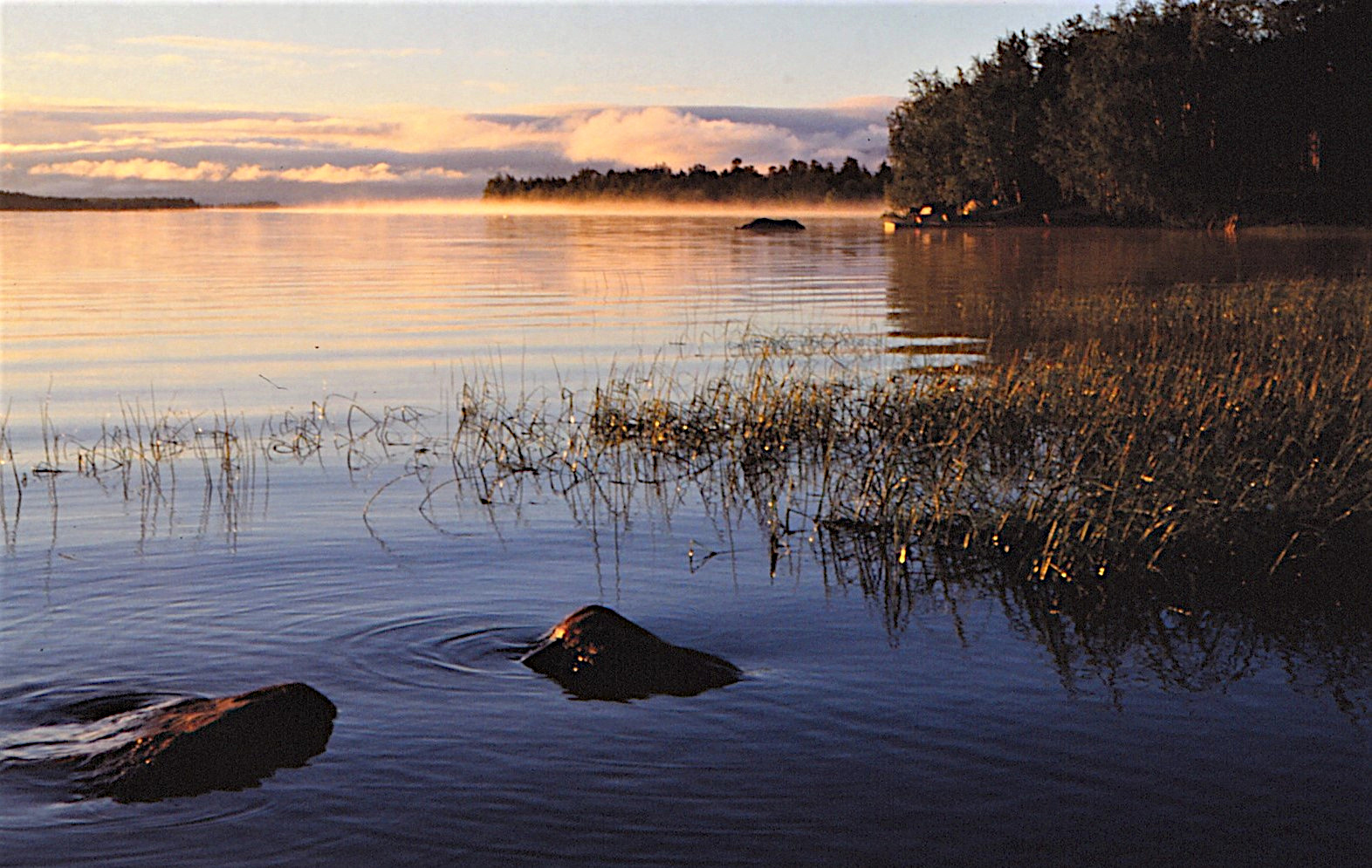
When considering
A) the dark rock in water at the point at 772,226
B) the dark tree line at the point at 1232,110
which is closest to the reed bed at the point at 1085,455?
the dark tree line at the point at 1232,110

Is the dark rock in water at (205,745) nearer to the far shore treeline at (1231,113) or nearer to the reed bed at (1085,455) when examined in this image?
the reed bed at (1085,455)

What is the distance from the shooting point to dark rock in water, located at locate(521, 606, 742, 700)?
8359 millimetres

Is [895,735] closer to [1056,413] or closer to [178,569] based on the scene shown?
[178,569]

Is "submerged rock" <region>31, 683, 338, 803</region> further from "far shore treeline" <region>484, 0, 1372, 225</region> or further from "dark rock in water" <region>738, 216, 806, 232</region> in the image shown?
"dark rock in water" <region>738, 216, 806, 232</region>

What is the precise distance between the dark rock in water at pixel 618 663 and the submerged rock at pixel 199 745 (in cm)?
157

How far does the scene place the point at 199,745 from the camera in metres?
7.06

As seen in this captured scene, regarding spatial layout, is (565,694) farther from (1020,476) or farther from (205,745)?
(1020,476)

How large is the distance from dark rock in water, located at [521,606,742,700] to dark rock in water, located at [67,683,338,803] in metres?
1.57

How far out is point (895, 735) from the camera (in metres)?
7.67

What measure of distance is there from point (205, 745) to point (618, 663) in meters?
2.50

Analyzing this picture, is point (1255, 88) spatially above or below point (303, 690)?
above

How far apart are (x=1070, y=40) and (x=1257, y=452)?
101 meters

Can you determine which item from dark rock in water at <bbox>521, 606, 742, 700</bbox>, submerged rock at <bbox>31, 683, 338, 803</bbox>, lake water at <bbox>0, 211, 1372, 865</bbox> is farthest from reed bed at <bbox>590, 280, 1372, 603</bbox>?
submerged rock at <bbox>31, 683, 338, 803</bbox>

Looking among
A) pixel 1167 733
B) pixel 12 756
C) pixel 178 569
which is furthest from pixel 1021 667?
pixel 178 569
